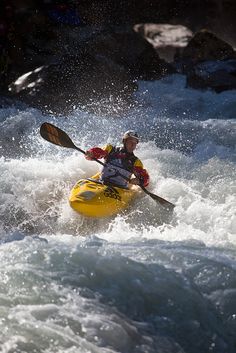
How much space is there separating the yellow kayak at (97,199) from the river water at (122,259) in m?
0.15

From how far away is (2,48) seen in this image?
1284 centimetres

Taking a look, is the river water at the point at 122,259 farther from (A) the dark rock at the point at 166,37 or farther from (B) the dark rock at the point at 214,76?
(A) the dark rock at the point at 166,37

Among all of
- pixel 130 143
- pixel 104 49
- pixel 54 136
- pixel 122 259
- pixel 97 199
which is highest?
pixel 122 259

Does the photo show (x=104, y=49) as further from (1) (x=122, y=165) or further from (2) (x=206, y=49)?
(1) (x=122, y=165)

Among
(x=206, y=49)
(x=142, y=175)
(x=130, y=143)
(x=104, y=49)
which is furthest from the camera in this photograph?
(x=206, y=49)

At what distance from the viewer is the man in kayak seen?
6426 millimetres

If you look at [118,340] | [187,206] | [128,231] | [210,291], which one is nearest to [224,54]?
[187,206]

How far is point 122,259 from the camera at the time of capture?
418 centimetres

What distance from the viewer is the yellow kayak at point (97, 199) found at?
229 inches

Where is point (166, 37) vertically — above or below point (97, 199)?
below

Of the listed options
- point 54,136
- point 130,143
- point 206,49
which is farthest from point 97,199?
point 206,49

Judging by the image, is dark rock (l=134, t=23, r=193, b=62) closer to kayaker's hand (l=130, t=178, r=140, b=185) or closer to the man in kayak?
the man in kayak

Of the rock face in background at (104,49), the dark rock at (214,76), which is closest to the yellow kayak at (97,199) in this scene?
the rock face in background at (104,49)

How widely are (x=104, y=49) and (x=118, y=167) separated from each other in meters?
6.65
